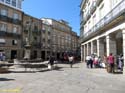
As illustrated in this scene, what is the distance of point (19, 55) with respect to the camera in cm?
4488

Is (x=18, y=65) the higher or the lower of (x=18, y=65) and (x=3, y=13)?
the lower

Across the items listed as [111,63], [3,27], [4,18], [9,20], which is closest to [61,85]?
[111,63]

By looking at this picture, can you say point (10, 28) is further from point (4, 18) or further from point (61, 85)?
point (61, 85)

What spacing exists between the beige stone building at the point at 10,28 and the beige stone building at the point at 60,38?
18142mm

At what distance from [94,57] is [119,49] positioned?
Result: 3.01m

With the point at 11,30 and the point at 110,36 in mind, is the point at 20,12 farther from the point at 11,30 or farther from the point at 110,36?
the point at 110,36

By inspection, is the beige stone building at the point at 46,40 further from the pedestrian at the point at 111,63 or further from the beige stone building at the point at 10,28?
the pedestrian at the point at 111,63

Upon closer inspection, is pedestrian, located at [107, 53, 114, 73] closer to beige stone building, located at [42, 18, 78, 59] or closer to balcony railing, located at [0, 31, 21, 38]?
balcony railing, located at [0, 31, 21, 38]

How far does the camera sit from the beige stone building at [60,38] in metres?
63.9

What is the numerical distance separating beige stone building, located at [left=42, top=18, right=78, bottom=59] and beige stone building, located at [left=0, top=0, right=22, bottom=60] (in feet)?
59.5

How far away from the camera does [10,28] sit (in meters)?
42.6

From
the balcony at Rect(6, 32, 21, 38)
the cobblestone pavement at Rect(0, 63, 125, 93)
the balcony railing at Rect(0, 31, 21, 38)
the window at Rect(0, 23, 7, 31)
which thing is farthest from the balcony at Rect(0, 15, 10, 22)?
the cobblestone pavement at Rect(0, 63, 125, 93)

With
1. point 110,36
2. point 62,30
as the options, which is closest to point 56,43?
point 62,30

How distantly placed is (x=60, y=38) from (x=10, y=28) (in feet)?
96.8
